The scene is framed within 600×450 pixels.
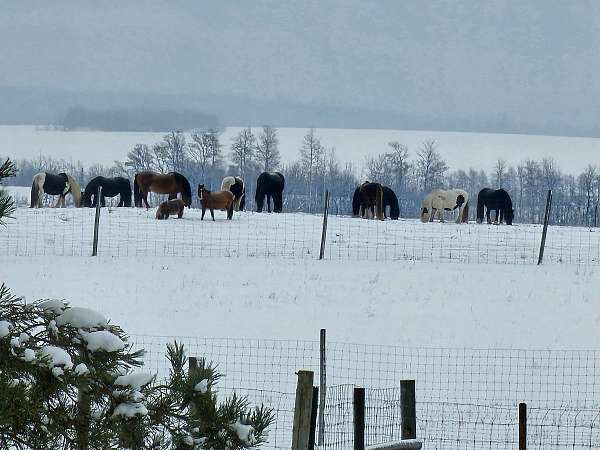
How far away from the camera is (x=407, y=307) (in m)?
17.1

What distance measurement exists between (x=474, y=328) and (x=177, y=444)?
41.5 ft

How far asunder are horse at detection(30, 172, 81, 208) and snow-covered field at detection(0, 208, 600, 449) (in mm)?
13783

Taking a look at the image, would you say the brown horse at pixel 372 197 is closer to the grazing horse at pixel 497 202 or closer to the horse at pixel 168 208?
the grazing horse at pixel 497 202

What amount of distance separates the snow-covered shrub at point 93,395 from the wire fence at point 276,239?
1838cm

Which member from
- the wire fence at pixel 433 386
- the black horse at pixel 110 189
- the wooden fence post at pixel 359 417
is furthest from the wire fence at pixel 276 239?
the wooden fence post at pixel 359 417

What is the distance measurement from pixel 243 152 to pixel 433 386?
99.3 meters

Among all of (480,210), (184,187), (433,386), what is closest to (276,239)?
(184,187)

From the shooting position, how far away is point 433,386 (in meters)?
12.9

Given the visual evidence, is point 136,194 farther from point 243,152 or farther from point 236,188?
point 243,152

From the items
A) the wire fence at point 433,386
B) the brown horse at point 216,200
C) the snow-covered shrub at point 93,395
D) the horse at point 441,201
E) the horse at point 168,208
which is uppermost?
the horse at point 441,201

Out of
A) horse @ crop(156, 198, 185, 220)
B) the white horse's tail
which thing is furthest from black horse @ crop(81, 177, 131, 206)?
horse @ crop(156, 198, 185, 220)

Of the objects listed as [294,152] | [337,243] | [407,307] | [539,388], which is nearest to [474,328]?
[407,307]

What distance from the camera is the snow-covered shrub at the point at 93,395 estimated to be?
129 inches

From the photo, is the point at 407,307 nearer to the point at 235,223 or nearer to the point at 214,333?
the point at 214,333
